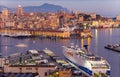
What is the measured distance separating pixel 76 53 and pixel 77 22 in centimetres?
1413

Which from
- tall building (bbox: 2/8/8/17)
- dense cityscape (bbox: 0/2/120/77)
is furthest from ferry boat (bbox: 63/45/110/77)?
tall building (bbox: 2/8/8/17)

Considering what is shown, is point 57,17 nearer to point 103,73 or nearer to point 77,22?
point 77,22

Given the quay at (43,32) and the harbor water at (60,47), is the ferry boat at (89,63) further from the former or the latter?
the quay at (43,32)

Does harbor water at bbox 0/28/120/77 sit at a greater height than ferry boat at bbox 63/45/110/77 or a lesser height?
lesser

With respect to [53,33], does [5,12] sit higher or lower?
higher

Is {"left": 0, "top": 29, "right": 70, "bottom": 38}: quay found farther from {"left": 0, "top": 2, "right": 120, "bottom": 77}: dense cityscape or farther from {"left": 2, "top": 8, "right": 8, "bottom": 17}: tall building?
{"left": 2, "top": 8, "right": 8, "bottom": 17}: tall building

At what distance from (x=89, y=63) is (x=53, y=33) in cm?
1036

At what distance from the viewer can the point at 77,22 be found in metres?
22.3

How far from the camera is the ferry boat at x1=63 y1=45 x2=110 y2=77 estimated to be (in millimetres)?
6434

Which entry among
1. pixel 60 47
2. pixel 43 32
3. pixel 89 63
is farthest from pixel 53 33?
pixel 89 63

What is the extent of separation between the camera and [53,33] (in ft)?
56.5

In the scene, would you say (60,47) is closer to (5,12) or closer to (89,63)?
(89,63)

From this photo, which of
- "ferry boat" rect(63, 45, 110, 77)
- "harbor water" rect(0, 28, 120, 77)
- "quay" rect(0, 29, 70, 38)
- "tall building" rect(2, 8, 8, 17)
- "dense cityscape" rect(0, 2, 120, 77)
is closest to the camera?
"dense cityscape" rect(0, 2, 120, 77)

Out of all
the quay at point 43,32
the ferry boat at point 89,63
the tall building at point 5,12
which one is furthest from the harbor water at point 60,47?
the tall building at point 5,12
